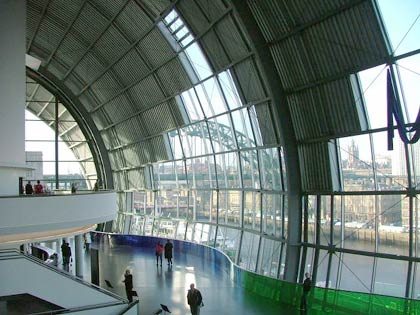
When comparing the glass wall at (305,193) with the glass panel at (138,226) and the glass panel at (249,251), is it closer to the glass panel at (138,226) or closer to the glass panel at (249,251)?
the glass panel at (249,251)

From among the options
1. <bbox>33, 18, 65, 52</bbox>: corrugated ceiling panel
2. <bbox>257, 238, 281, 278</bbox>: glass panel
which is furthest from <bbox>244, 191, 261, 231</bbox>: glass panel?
<bbox>33, 18, 65, 52</bbox>: corrugated ceiling panel

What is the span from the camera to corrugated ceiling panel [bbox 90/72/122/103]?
1648 inches

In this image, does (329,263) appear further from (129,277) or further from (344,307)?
(129,277)

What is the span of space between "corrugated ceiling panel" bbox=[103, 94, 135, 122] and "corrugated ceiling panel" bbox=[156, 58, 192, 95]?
763 cm

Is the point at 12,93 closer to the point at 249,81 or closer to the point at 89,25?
the point at 249,81

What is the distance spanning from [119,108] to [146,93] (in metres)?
6.88

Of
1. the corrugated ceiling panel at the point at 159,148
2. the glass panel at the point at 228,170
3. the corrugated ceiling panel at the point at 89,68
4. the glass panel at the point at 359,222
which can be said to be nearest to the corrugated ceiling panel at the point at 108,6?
the corrugated ceiling panel at the point at 89,68

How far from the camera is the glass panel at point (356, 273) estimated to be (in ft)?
69.8

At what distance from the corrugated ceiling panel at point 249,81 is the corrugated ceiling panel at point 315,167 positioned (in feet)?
12.5

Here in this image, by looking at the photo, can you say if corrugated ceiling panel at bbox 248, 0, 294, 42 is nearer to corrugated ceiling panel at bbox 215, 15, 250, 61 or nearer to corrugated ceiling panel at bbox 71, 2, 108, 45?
corrugated ceiling panel at bbox 215, 15, 250, 61

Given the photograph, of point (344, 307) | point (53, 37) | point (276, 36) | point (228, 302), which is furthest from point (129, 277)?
point (53, 37)

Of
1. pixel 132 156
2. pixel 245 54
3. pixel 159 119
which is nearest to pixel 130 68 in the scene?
pixel 159 119

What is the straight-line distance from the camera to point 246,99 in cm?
2756

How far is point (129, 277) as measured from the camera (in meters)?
20.8
